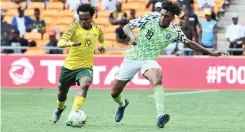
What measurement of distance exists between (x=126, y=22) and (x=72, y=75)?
11.0 metres

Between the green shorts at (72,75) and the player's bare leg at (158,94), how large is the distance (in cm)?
109

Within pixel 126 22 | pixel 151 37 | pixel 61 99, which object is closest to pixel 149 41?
pixel 151 37

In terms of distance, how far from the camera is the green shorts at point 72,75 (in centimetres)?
1299

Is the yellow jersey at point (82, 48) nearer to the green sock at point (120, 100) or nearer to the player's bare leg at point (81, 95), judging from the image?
the player's bare leg at point (81, 95)

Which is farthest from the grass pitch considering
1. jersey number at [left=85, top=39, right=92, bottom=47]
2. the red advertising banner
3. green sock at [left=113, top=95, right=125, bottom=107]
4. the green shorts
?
jersey number at [left=85, top=39, right=92, bottom=47]

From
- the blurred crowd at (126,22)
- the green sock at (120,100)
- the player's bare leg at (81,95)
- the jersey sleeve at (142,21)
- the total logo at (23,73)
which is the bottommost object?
the total logo at (23,73)

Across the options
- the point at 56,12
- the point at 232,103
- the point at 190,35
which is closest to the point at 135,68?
the point at 232,103

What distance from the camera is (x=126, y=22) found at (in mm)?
24016

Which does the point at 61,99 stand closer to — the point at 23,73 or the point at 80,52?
the point at 80,52

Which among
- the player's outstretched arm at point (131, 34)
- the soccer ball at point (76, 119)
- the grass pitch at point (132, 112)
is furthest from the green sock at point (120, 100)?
the player's outstretched arm at point (131, 34)

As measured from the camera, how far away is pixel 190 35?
76.3ft

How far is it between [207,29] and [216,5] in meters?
1.61

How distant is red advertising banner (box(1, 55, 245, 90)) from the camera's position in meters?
21.9

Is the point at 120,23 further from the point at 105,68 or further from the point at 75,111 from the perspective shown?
A: the point at 75,111
